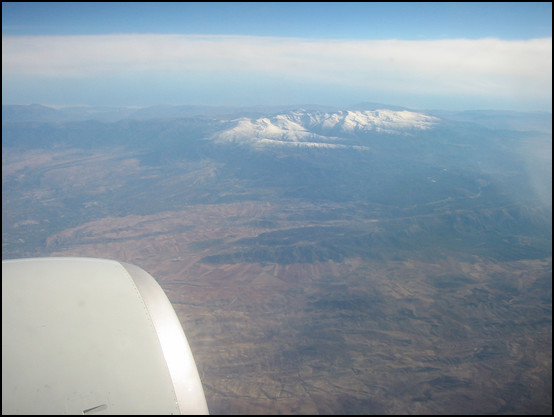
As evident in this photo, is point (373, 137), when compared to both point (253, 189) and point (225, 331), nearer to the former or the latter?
point (253, 189)

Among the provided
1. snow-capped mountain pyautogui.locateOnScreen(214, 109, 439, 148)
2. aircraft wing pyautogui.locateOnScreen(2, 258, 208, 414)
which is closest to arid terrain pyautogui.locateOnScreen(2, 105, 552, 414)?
snow-capped mountain pyautogui.locateOnScreen(214, 109, 439, 148)

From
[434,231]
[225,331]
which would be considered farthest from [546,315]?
[225,331]

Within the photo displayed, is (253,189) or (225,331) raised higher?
(253,189)

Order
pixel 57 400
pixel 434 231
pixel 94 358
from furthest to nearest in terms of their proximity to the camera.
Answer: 1. pixel 434 231
2. pixel 94 358
3. pixel 57 400

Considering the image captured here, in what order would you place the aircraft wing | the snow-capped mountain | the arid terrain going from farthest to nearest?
1. the snow-capped mountain
2. the arid terrain
3. the aircraft wing

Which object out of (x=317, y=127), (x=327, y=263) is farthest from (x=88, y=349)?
(x=317, y=127)

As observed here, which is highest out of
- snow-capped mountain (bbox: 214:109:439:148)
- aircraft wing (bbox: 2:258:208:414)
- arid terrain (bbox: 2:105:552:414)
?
snow-capped mountain (bbox: 214:109:439:148)

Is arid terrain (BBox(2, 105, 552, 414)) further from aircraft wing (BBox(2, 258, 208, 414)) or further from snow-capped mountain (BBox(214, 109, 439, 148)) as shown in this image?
aircraft wing (BBox(2, 258, 208, 414))
